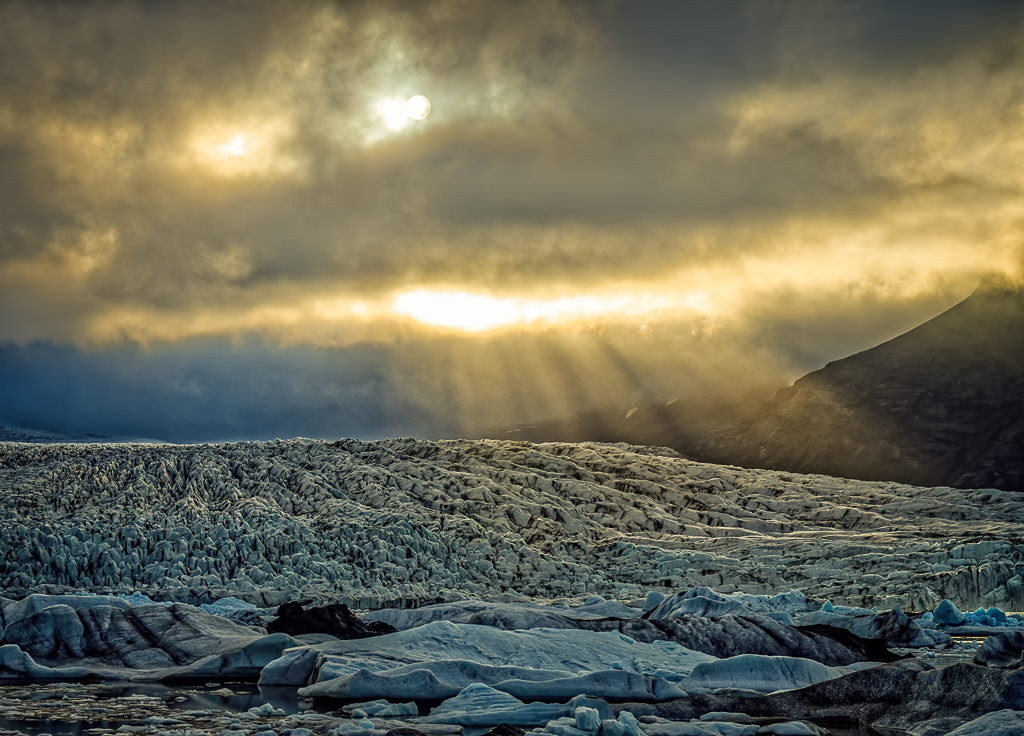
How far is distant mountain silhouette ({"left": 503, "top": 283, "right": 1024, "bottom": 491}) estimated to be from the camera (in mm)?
94188

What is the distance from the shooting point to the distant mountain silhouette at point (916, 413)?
93.9 m

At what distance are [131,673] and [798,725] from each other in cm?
1024

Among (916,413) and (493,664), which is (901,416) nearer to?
(916,413)

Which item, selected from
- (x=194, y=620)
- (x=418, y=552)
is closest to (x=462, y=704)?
(x=194, y=620)

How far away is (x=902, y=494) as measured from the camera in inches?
1663

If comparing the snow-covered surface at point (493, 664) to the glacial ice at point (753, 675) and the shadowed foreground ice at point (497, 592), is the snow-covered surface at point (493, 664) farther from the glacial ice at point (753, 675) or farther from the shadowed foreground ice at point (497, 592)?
the glacial ice at point (753, 675)

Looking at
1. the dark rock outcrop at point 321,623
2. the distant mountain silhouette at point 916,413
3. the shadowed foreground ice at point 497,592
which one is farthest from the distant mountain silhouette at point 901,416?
the dark rock outcrop at point 321,623

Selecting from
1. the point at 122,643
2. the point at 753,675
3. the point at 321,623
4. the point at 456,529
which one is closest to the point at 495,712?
the point at 753,675

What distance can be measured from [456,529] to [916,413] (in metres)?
85.6

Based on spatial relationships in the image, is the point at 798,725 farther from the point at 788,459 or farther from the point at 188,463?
the point at 788,459

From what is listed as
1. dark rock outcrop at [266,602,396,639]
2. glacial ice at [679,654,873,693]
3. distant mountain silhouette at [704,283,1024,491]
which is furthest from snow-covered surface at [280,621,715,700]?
distant mountain silhouette at [704,283,1024,491]

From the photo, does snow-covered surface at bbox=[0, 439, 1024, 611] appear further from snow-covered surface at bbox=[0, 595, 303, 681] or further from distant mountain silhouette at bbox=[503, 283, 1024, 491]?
distant mountain silhouette at bbox=[503, 283, 1024, 491]

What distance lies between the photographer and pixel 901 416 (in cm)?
10119

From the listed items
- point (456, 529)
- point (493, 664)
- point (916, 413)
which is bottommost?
point (493, 664)
